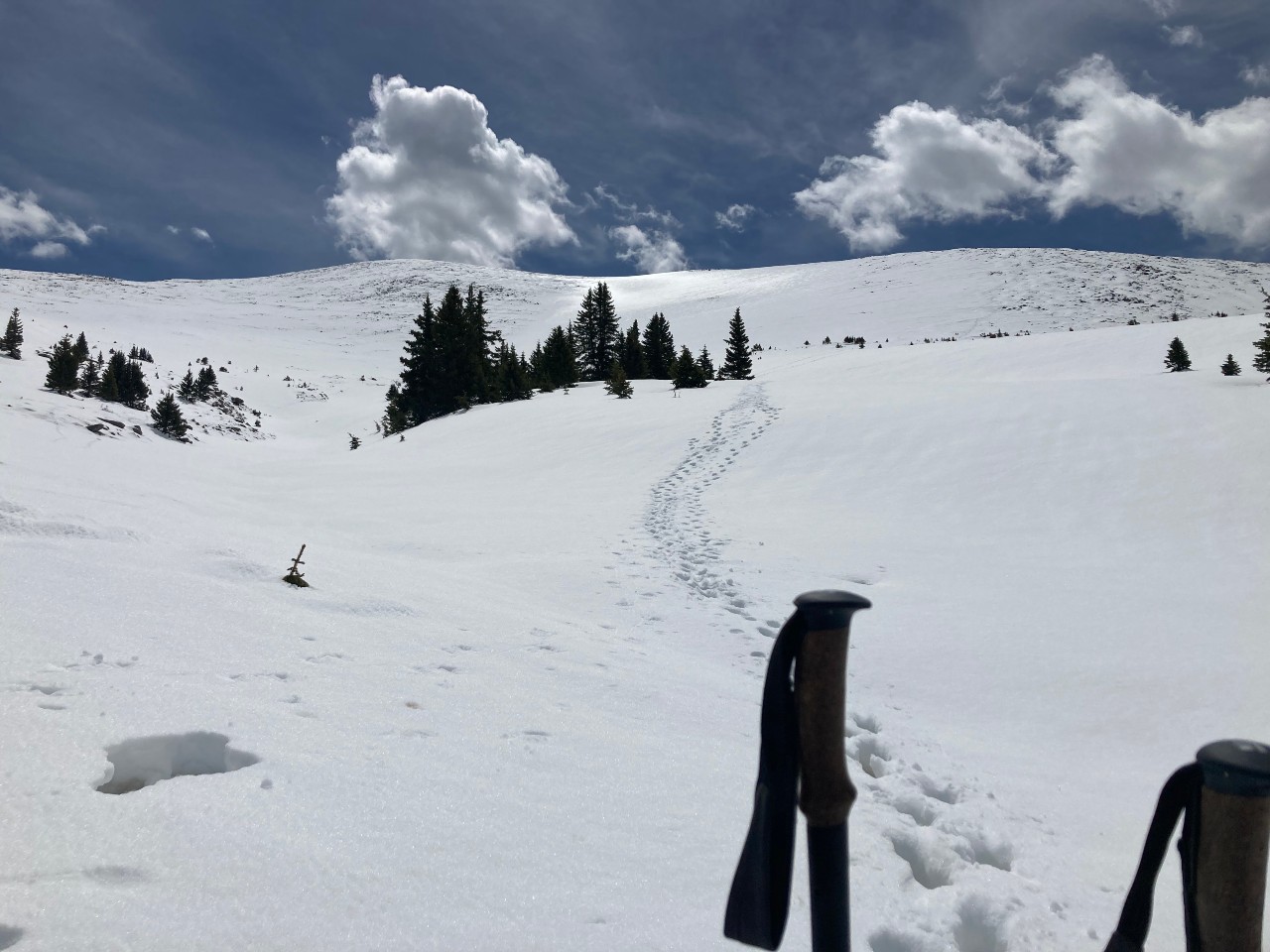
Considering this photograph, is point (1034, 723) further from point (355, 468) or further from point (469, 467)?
point (355, 468)

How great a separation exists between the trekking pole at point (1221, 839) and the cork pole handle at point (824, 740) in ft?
0.98

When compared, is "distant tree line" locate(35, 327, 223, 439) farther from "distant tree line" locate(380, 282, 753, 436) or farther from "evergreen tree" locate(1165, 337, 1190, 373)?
"evergreen tree" locate(1165, 337, 1190, 373)

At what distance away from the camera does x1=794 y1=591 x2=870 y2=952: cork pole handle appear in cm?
72

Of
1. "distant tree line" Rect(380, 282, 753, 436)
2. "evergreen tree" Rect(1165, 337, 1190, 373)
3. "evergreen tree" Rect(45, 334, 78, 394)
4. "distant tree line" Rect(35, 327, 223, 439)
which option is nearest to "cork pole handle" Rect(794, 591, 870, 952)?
"evergreen tree" Rect(1165, 337, 1190, 373)

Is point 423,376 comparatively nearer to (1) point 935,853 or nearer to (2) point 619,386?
(2) point 619,386

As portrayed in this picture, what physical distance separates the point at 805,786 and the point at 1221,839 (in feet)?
1.34

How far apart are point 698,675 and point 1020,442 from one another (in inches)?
375

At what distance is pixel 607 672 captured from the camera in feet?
12.8

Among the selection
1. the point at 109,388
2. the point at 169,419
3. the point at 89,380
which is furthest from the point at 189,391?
the point at 169,419

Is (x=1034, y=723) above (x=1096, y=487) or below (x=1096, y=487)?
below

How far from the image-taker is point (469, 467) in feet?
49.2

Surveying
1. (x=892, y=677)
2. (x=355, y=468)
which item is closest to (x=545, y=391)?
(x=355, y=468)

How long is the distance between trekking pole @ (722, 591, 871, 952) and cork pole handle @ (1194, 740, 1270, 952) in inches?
13.6

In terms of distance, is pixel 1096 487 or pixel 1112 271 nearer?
pixel 1096 487
